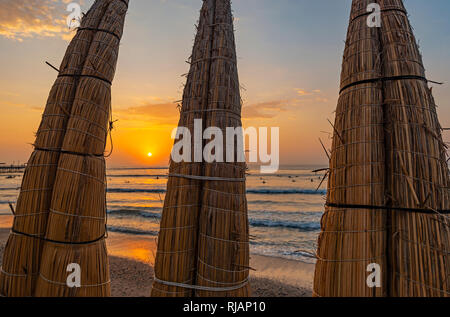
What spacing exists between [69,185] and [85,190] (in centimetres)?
15

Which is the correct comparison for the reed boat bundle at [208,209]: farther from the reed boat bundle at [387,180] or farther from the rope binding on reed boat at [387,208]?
the rope binding on reed boat at [387,208]

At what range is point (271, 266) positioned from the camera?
34.9 feet

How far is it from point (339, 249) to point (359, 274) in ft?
0.62

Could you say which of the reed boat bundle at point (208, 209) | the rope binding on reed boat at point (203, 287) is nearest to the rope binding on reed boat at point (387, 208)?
the reed boat bundle at point (208, 209)

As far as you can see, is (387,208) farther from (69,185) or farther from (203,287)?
(69,185)

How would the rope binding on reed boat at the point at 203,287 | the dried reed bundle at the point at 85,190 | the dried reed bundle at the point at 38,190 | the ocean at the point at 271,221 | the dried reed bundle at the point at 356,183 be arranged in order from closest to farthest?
the dried reed bundle at the point at 356,183
the rope binding on reed boat at the point at 203,287
the dried reed bundle at the point at 85,190
the dried reed bundle at the point at 38,190
the ocean at the point at 271,221

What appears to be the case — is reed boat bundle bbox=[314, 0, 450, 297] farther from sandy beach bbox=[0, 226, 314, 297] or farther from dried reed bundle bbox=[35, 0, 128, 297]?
sandy beach bbox=[0, 226, 314, 297]

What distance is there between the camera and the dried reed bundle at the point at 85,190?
237 centimetres

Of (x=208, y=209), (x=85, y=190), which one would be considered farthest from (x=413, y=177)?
(x=85, y=190)

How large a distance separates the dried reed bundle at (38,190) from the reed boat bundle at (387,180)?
8.66ft

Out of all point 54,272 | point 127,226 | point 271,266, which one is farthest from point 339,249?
point 127,226

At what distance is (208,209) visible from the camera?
7.26ft

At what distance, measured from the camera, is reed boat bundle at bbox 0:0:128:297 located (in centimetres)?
238

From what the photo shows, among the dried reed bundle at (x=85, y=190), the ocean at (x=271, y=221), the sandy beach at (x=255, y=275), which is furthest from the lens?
the ocean at (x=271, y=221)
